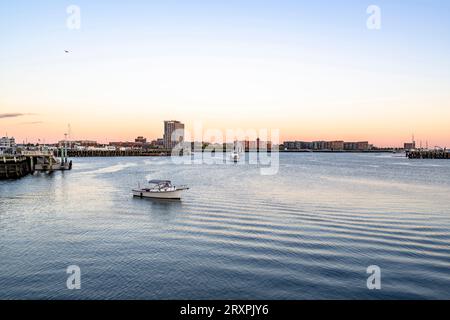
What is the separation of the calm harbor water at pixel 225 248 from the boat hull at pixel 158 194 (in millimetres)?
1953

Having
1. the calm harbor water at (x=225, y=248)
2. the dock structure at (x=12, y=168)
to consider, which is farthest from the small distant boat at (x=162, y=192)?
the dock structure at (x=12, y=168)

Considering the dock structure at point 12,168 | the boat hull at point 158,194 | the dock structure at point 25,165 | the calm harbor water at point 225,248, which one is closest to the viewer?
the calm harbor water at point 225,248

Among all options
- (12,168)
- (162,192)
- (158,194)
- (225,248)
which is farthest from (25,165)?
(225,248)

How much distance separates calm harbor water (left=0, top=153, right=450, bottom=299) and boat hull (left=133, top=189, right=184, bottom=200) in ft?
6.41

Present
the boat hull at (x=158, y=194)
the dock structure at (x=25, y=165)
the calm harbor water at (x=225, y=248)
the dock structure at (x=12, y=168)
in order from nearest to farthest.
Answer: the calm harbor water at (x=225, y=248) → the boat hull at (x=158, y=194) → the dock structure at (x=12, y=168) → the dock structure at (x=25, y=165)

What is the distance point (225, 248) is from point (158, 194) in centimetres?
2923

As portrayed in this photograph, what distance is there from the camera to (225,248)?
28656 millimetres

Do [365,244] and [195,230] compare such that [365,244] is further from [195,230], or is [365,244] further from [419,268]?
[195,230]

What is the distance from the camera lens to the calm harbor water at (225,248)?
21.1 metres

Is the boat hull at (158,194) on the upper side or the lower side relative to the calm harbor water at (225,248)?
upper

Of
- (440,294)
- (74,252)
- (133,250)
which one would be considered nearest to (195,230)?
(133,250)

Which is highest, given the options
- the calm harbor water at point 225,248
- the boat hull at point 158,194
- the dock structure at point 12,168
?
the dock structure at point 12,168

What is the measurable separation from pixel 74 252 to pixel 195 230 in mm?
11022

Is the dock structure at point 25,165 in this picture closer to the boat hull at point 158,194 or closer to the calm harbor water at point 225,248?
the calm harbor water at point 225,248
